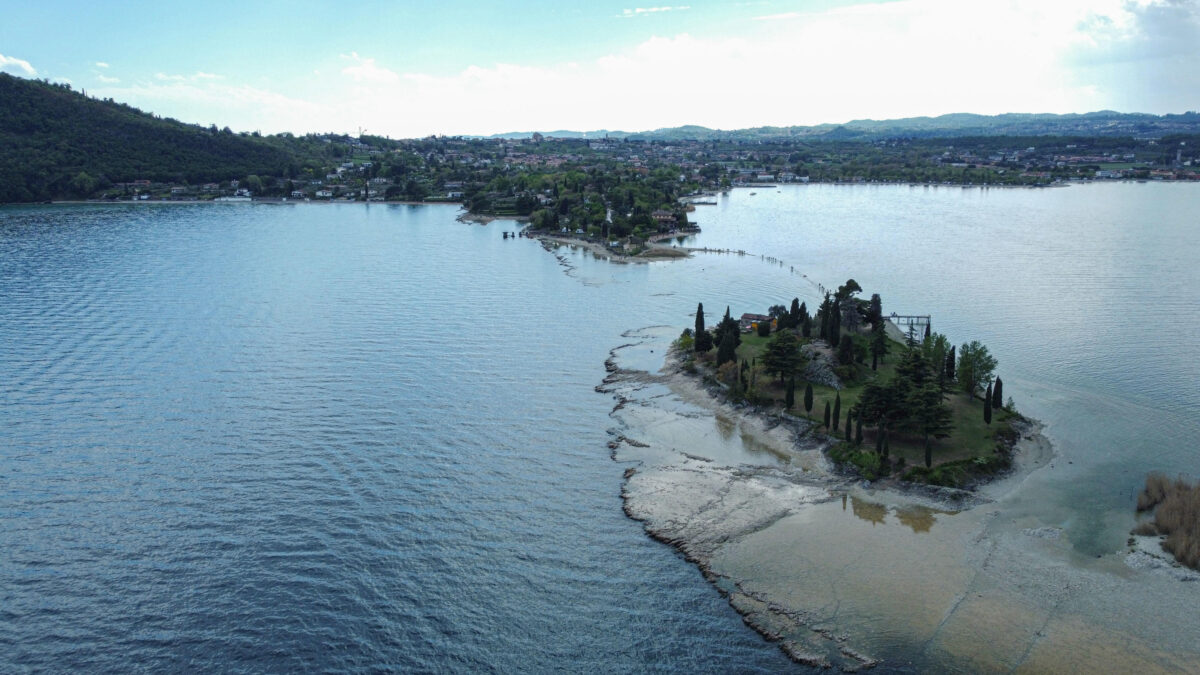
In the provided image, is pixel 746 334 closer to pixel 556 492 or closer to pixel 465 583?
pixel 556 492

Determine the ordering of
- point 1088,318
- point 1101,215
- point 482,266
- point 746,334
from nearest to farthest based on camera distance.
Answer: point 746,334 < point 1088,318 < point 482,266 < point 1101,215

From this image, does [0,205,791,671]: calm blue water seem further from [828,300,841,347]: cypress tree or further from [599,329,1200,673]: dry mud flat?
[828,300,841,347]: cypress tree

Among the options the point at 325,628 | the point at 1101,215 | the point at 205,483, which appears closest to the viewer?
the point at 325,628

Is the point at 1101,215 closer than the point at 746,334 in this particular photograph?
No

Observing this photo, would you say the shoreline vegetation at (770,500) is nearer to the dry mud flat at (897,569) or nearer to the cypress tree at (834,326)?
the dry mud flat at (897,569)

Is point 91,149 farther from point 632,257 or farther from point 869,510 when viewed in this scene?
point 869,510

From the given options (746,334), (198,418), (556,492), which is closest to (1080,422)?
(746,334)

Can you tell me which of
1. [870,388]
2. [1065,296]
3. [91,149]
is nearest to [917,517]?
[870,388]

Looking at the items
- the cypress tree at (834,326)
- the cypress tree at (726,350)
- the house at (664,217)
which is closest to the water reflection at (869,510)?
the cypress tree at (726,350)
